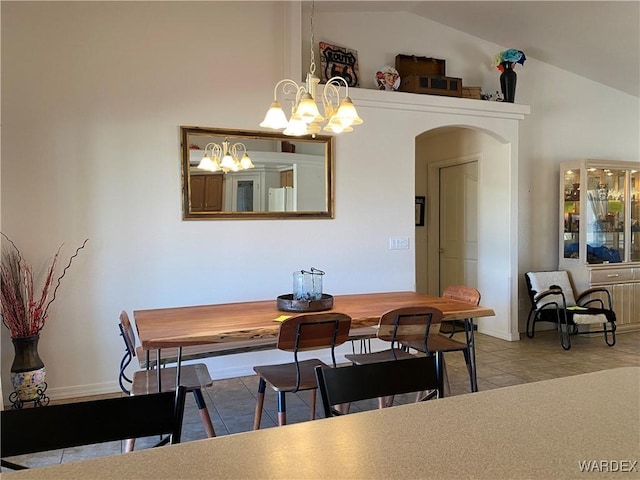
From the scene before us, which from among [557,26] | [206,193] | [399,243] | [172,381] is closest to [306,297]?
[172,381]

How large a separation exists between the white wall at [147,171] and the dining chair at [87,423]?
2725 millimetres

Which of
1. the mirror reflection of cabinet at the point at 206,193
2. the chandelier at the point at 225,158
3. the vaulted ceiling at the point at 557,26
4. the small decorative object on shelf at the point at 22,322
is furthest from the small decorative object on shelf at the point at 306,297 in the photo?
the vaulted ceiling at the point at 557,26

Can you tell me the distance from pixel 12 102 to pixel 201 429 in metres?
2.66

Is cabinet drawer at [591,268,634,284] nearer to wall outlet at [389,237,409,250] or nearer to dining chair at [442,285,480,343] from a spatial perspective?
wall outlet at [389,237,409,250]

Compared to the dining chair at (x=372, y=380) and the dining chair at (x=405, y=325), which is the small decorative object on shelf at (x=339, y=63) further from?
the dining chair at (x=372, y=380)

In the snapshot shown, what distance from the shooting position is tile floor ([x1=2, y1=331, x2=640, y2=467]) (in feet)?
9.63

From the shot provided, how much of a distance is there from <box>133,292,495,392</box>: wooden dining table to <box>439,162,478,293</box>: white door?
2.61 meters

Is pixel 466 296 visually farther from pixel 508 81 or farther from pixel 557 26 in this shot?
pixel 557 26

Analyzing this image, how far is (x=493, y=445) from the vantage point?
3.12ft

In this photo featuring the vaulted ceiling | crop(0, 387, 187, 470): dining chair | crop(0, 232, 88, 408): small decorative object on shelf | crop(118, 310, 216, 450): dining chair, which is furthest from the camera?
the vaulted ceiling

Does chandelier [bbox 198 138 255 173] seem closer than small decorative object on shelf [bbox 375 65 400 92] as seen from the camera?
Yes

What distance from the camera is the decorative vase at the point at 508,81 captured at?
512 cm

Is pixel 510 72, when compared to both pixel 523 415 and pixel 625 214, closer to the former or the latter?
pixel 625 214

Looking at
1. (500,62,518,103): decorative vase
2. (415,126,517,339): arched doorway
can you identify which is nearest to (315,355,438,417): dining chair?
(415,126,517,339): arched doorway
